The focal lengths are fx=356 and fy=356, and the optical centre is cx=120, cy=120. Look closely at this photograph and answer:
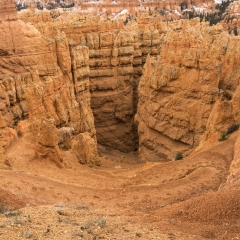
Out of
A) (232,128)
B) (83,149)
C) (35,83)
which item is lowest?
(83,149)

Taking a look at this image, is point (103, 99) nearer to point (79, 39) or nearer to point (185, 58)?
point (79, 39)

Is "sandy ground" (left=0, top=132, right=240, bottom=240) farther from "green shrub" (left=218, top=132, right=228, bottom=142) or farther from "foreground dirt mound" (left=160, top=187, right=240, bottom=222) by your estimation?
"green shrub" (left=218, top=132, right=228, bottom=142)

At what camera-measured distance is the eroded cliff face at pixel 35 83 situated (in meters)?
17.3

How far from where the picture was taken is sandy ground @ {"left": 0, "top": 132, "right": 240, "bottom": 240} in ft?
19.7

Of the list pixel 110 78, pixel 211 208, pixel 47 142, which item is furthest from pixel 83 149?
pixel 110 78

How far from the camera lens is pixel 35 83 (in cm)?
1838

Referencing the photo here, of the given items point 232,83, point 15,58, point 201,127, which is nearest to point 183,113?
point 201,127

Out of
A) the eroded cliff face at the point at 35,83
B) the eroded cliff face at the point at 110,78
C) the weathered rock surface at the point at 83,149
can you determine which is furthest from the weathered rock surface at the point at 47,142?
the eroded cliff face at the point at 110,78

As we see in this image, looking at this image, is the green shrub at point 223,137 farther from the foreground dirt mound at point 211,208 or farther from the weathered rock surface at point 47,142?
the foreground dirt mound at point 211,208

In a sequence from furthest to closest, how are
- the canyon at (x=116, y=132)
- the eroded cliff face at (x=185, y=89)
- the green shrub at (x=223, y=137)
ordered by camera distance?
the eroded cliff face at (x=185, y=89), the green shrub at (x=223, y=137), the canyon at (x=116, y=132)

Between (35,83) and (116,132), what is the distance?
10748 millimetres

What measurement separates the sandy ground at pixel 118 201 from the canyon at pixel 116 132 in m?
A: 0.03

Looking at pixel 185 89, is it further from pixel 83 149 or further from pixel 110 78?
pixel 110 78

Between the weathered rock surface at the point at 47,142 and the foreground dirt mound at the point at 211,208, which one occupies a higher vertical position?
the foreground dirt mound at the point at 211,208
